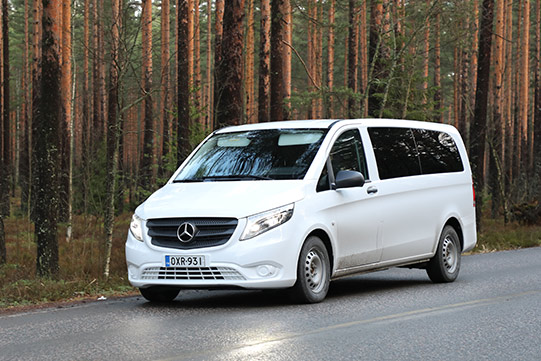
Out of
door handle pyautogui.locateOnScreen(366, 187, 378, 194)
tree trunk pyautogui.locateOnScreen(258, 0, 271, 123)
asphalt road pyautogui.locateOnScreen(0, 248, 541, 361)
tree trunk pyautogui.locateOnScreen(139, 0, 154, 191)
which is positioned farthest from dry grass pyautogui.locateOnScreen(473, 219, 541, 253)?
tree trunk pyautogui.locateOnScreen(258, 0, 271, 123)

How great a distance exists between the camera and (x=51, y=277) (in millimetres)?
11750

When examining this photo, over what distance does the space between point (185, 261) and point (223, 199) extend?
78 centimetres

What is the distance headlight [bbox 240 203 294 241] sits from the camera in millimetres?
8953

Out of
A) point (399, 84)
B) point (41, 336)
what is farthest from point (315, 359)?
point (399, 84)

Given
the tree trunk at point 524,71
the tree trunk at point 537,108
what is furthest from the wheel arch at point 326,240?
the tree trunk at point 524,71

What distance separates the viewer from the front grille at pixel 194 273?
353 inches

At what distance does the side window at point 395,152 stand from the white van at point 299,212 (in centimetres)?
2

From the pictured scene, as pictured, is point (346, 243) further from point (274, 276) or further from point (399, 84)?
point (399, 84)

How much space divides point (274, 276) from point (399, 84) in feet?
40.9

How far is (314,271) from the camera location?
9.54 m

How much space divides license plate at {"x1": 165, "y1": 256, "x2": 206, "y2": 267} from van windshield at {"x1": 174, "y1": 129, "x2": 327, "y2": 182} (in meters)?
1.28

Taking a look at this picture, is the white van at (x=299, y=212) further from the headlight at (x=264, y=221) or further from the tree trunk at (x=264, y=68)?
the tree trunk at (x=264, y=68)

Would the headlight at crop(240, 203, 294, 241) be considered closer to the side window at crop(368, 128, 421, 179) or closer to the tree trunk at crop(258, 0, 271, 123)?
the side window at crop(368, 128, 421, 179)

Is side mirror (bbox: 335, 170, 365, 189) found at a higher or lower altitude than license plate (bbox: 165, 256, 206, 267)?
higher
